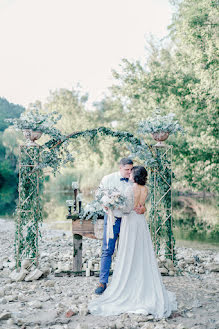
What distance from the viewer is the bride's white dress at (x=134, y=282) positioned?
4.91 m

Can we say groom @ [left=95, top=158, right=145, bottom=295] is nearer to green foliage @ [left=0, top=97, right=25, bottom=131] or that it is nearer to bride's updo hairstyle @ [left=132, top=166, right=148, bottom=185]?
bride's updo hairstyle @ [left=132, top=166, right=148, bottom=185]

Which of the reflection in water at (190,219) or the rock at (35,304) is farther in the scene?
the reflection in water at (190,219)

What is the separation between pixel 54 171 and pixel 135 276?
3.41 metres

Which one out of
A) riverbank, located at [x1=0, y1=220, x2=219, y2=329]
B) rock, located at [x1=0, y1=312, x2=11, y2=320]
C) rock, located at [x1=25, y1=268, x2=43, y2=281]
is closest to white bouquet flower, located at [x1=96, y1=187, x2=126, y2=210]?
riverbank, located at [x1=0, y1=220, x2=219, y2=329]

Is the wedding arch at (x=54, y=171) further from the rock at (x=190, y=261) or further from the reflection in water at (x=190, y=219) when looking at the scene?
the reflection in water at (x=190, y=219)

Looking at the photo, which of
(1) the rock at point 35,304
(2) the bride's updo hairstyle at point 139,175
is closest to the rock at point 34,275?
(1) the rock at point 35,304

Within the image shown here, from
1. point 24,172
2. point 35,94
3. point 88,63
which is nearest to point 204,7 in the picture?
point 24,172

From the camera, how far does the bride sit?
492 centimetres

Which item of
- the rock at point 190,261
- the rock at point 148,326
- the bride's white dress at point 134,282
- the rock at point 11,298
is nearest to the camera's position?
the rock at point 148,326

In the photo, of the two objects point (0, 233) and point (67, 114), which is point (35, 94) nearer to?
point (67, 114)

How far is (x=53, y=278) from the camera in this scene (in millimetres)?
7074

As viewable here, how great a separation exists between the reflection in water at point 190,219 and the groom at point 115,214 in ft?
24.3

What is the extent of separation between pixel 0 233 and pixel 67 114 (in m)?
29.1

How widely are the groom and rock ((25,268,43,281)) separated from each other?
1536 millimetres
